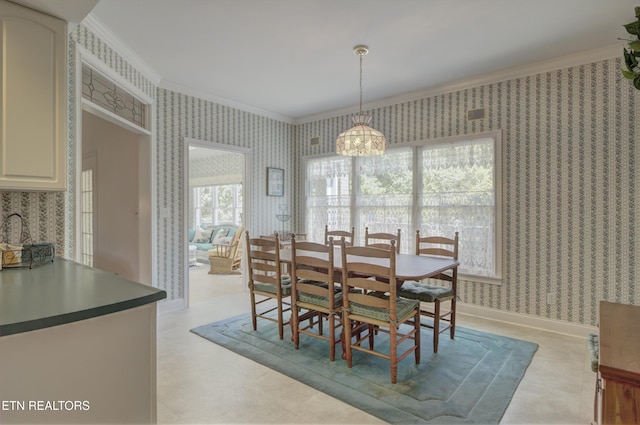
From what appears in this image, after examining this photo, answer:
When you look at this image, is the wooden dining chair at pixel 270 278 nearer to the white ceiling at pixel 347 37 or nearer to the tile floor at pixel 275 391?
the tile floor at pixel 275 391

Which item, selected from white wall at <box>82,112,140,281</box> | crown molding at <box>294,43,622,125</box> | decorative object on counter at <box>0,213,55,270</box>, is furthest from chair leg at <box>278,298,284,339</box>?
crown molding at <box>294,43,622,125</box>

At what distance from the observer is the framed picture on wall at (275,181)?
5176mm

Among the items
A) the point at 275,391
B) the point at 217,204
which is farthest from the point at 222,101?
the point at 217,204

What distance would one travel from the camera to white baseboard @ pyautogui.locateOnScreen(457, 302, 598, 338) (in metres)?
3.17

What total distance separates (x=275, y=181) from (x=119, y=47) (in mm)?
2773

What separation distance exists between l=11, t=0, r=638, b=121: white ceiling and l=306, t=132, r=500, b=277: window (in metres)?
0.88

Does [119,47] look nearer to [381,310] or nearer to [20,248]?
[20,248]

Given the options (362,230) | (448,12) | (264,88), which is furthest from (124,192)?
(448,12)

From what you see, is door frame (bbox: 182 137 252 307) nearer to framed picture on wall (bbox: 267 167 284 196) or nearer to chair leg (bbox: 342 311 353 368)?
framed picture on wall (bbox: 267 167 284 196)

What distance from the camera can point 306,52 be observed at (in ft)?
10.1

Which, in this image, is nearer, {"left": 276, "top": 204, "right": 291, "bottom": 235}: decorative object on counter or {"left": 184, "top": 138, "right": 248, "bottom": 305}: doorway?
{"left": 276, "top": 204, "right": 291, "bottom": 235}: decorative object on counter

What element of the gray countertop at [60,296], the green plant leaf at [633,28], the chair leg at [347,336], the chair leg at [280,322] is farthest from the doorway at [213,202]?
the green plant leaf at [633,28]

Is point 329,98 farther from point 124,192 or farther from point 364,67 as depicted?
point 124,192

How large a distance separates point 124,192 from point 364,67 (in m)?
3.39
